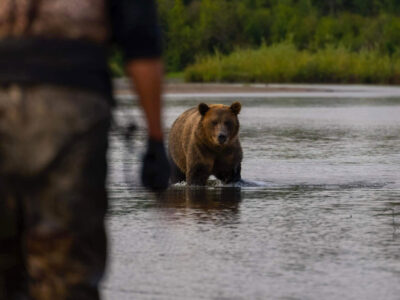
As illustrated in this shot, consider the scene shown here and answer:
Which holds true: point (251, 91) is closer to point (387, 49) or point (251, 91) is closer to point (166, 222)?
point (387, 49)

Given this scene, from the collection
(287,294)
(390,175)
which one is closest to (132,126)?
(287,294)

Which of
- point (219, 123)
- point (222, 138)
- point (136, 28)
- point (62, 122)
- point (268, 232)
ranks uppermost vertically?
point (136, 28)

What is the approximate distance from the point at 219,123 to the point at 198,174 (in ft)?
1.73

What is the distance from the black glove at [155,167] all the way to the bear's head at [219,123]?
9.10m

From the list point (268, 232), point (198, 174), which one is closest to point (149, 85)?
point (268, 232)

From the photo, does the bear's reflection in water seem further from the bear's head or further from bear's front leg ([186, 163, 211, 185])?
the bear's head

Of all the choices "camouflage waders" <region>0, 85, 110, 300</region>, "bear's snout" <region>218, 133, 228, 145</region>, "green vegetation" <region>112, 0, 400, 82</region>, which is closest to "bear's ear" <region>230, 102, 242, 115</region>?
"bear's snout" <region>218, 133, 228, 145</region>

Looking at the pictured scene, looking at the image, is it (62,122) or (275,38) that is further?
(275,38)

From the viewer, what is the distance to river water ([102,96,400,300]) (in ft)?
24.6

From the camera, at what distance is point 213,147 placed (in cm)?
1370

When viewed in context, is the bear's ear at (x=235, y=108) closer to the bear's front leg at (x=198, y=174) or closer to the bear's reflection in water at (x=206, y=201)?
the bear's front leg at (x=198, y=174)

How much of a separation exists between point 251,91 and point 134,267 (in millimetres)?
42802

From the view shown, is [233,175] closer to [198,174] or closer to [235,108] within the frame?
[198,174]

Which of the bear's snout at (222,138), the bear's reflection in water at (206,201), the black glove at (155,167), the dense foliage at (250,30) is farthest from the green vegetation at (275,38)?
the black glove at (155,167)
